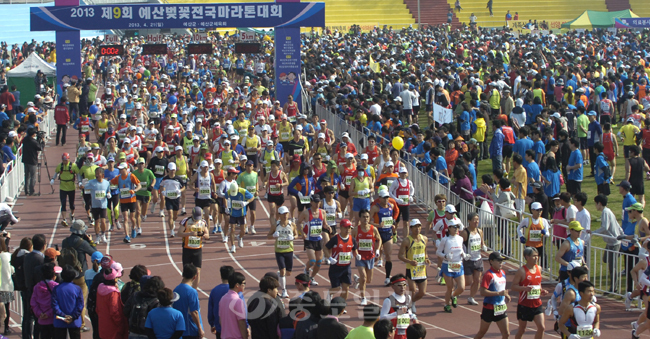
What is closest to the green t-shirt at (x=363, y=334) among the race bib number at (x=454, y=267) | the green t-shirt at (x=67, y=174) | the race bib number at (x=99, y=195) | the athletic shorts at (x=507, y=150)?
the race bib number at (x=454, y=267)

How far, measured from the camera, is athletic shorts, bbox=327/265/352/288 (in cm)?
1166

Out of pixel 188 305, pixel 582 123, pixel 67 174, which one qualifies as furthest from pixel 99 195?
pixel 582 123

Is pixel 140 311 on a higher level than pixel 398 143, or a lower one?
lower

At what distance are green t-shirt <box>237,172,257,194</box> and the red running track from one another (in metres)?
1.05

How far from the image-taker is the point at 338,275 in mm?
11672

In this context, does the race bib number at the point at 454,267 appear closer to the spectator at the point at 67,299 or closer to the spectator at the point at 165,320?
A: the spectator at the point at 165,320

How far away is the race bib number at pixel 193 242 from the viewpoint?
12.4 metres

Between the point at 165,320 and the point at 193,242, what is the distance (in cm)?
427

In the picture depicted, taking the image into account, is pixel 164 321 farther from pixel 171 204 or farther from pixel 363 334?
pixel 171 204

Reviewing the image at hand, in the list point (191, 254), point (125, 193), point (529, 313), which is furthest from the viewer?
point (125, 193)

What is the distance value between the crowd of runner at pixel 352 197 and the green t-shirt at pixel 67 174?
28mm

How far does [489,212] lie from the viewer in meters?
13.8

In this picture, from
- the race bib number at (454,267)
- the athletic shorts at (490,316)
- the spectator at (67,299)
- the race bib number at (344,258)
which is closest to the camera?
the spectator at (67,299)

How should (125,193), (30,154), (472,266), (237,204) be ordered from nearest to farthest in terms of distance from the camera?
(472,266), (237,204), (125,193), (30,154)
